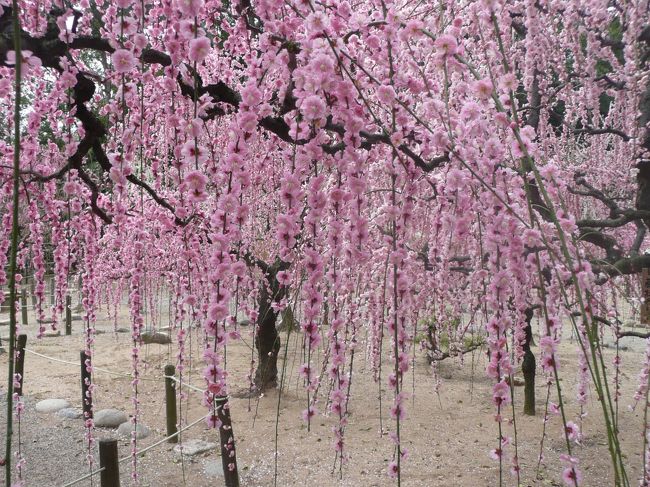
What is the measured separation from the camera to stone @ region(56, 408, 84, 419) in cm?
491

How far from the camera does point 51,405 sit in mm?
5117

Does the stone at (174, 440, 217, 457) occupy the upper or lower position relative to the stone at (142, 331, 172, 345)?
lower

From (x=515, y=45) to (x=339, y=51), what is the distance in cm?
382

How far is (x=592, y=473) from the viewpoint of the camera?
3.66 m

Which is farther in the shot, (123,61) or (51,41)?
(51,41)

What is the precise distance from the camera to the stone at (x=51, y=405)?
5051 mm

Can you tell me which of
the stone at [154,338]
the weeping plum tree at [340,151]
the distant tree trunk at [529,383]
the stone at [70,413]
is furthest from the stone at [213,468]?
the stone at [154,338]

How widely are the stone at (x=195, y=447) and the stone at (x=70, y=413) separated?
140 cm

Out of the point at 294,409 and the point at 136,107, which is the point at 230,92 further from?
the point at 294,409

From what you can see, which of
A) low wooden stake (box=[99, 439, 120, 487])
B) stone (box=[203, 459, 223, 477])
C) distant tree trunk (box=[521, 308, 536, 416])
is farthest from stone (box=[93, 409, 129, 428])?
distant tree trunk (box=[521, 308, 536, 416])

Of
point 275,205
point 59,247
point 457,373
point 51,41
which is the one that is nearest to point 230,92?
point 51,41

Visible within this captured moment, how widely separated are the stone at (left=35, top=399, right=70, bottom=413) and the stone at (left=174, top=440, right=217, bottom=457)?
1718 millimetres

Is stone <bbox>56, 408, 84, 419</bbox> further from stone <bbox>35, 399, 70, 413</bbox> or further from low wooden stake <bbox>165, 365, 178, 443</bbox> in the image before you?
low wooden stake <bbox>165, 365, 178, 443</bbox>

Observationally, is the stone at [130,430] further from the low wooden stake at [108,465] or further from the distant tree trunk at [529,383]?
the distant tree trunk at [529,383]
